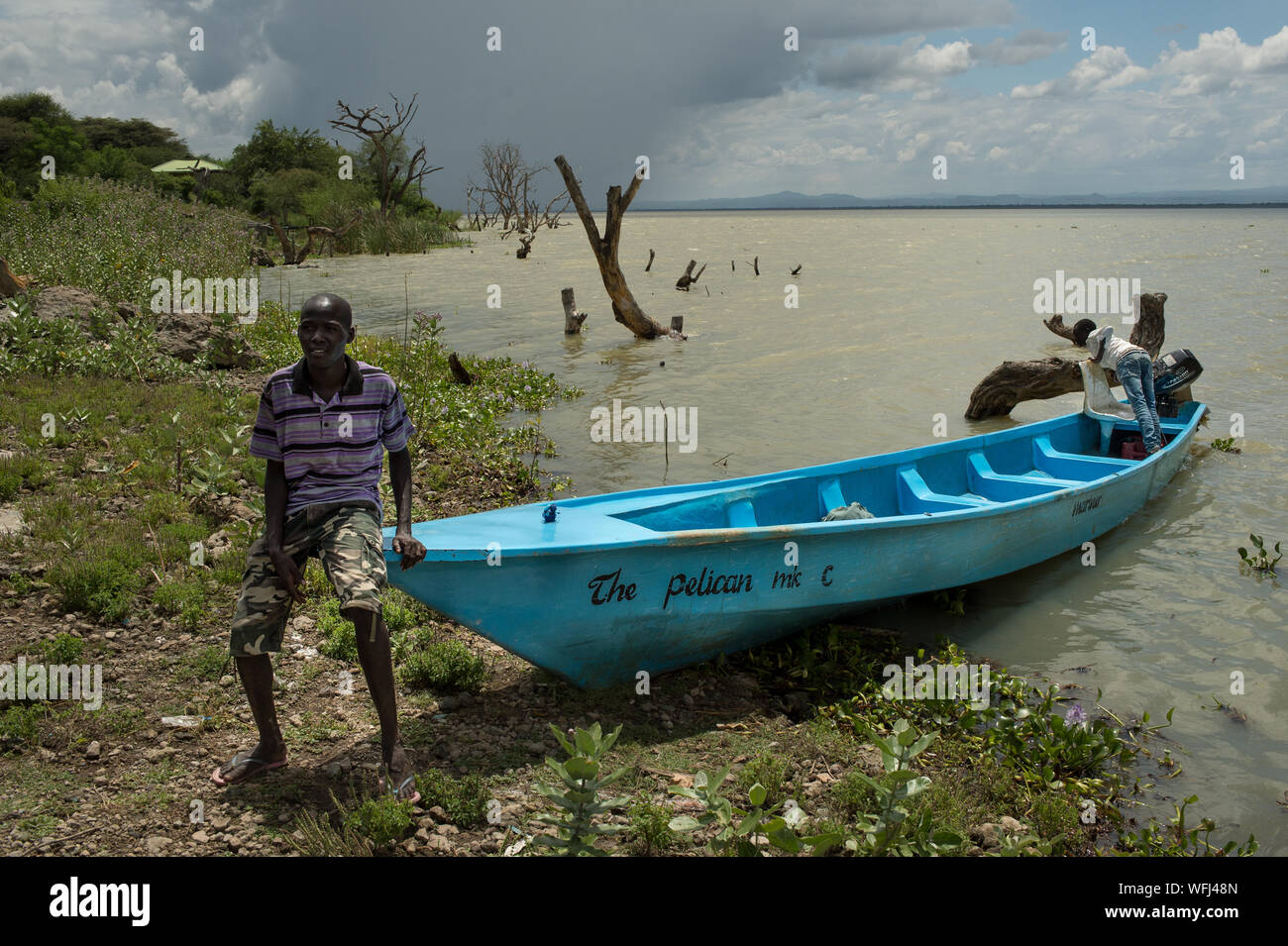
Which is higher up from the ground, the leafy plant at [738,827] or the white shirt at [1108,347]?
the white shirt at [1108,347]

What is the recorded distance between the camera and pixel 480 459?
29.1 ft

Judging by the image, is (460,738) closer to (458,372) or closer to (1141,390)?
(1141,390)

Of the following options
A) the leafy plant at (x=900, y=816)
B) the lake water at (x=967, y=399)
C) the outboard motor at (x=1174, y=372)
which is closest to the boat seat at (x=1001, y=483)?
the lake water at (x=967, y=399)

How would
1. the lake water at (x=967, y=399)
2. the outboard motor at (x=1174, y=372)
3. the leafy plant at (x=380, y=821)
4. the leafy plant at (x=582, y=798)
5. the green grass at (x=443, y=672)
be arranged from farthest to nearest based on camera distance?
the outboard motor at (x=1174, y=372) → the lake water at (x=967, y=399) → the green grass at (x=443, y=672) → the leafy plant at (x=380, y=821) → the leafy plant at (x=582, y=798)

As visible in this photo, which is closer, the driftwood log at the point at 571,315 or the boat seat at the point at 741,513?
the boat seat at the point at 741,513

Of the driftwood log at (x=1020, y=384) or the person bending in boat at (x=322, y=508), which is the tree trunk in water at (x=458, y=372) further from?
the person bending in boat at (x=322, y=508)

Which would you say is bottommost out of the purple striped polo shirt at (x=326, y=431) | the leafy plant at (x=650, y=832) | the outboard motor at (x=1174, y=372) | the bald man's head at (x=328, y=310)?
the leafy plant at (x=650, y=832)

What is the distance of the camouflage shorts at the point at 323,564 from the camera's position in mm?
3508

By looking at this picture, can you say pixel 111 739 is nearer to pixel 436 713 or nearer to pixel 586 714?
pixel 436 713

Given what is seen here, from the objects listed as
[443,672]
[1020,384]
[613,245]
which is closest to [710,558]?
[443,672]

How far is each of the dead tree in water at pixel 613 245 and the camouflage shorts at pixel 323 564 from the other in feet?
42.9

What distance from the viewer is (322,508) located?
3.72 meters

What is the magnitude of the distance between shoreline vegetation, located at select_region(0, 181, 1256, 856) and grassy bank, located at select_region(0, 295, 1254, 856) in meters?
0.01

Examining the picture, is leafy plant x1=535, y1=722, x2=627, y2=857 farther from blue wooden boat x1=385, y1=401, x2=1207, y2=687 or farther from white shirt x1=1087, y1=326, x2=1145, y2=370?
white shirt x1=1087, y1=326, x2=1145, y2=370
